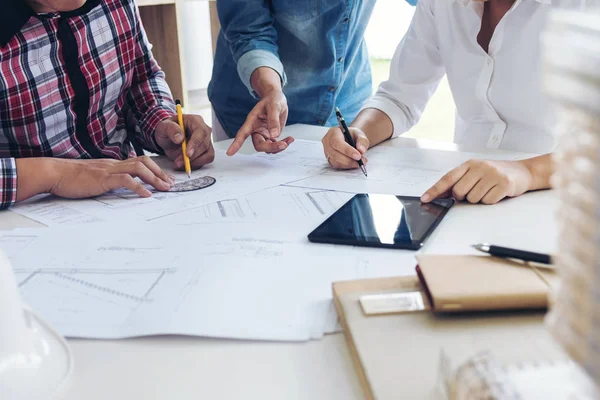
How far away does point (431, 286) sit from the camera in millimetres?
546

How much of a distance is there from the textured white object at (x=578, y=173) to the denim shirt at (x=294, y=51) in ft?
3.57

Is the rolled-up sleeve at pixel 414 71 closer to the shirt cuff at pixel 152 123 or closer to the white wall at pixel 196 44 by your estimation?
the shirt cuff at pixel 152 123

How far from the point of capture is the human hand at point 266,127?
47.2 inches

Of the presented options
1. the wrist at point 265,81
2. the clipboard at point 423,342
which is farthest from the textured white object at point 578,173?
the wrist at point 265,81

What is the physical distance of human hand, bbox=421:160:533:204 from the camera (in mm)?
890

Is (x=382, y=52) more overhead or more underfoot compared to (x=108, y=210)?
more underfoot

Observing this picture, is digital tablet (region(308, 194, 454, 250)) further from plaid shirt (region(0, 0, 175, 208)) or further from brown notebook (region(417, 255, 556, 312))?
plaid shirt (region(0, 0, 175, 208))

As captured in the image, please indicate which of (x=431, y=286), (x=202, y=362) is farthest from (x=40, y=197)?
(x=431, y=286)

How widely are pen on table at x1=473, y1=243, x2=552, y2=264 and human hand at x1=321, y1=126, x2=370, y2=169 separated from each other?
1.58ft

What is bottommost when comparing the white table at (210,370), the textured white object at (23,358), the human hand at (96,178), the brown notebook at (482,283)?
the human hand at (96,178)

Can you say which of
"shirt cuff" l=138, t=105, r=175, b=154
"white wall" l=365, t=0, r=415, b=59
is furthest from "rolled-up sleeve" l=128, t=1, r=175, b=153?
"white wall" l=365, t=0, r=415, b=59

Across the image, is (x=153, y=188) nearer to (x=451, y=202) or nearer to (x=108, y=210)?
(x=108, y=210)

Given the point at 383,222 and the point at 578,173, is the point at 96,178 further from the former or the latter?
the point at 578,173

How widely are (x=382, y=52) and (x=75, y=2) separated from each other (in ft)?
9.37
